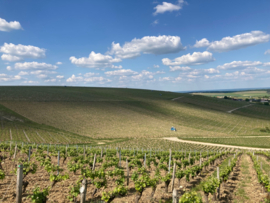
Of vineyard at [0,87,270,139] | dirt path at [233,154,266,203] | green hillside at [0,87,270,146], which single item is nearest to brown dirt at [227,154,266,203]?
dirt path at [233,154,266,203]

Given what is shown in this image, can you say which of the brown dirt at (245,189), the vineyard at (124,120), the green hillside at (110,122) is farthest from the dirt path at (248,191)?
the vineyard at (124,120)

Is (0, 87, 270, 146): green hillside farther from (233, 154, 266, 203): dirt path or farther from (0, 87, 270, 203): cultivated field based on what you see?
(233, 154, 266, 203): dirt path

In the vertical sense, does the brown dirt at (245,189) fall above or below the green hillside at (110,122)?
above

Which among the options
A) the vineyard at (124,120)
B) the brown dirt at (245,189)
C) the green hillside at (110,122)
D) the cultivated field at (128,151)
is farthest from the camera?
the vineyard at (124,120)

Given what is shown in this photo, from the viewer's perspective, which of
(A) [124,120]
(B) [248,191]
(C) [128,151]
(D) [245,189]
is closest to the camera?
(B) [248,191]

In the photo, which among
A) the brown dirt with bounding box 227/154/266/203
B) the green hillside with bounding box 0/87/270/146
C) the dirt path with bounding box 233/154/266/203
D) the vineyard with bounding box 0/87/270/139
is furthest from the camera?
the vineyard with bounding box 0/87/270/139

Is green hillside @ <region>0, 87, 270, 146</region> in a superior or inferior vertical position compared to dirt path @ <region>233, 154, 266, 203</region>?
inferior

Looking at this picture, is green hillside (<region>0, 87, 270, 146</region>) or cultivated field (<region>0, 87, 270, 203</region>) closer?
cultivated field (<region>0, 87, 270, 203</region>)

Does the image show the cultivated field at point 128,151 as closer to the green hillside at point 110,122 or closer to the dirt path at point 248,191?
the dirt path at point 248,191

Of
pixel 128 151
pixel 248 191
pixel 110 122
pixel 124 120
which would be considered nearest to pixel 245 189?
pixel 248 191

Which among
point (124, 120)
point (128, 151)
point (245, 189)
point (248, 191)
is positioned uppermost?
point (248, 191)

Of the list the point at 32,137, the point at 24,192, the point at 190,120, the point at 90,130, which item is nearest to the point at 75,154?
the point at 24,192

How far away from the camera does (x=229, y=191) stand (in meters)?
13.8

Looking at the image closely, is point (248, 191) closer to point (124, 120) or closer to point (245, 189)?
point (245, 189)
